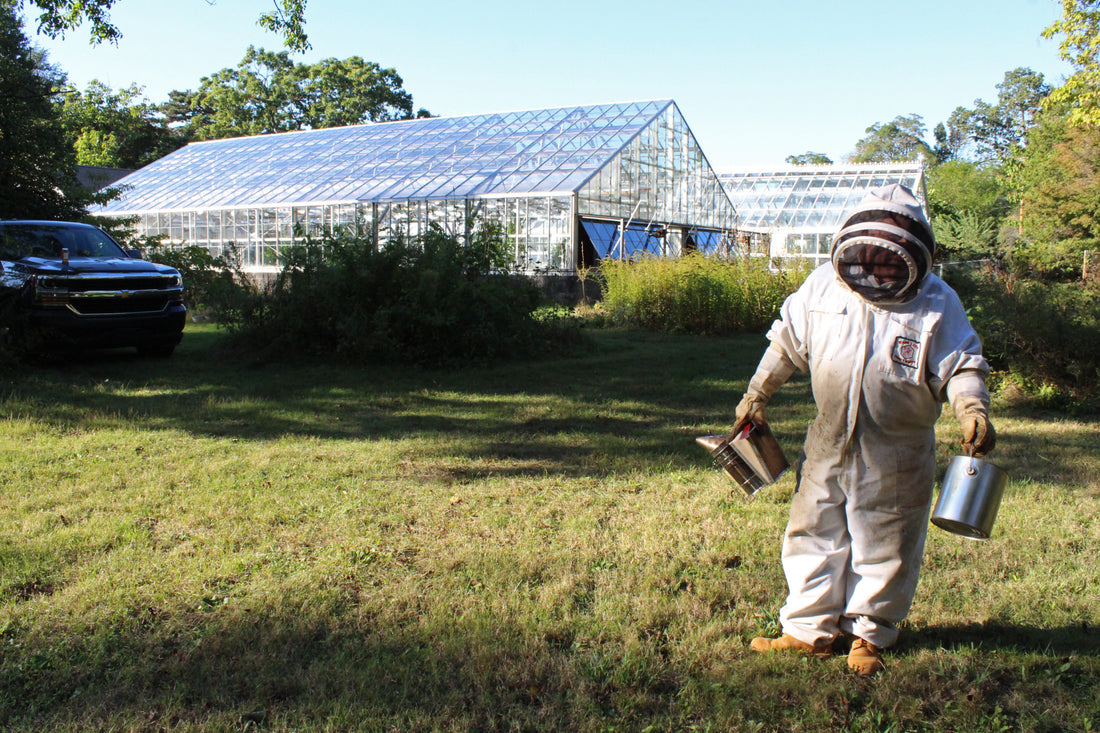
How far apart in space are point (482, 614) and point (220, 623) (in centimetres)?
110

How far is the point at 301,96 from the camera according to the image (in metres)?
A: 51.5

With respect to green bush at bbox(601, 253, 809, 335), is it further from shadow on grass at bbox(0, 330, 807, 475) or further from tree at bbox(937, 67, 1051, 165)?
tree at bbox(937, 67, 1051, 165)

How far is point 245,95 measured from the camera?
2035 inches

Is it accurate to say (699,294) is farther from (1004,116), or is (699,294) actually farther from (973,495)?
(1004,116)

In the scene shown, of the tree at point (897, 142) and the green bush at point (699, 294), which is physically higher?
the tree at point (897, 142)

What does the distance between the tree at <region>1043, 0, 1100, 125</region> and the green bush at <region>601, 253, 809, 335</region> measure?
23.4 ft

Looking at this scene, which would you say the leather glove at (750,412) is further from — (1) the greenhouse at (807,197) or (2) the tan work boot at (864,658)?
(1) the greenhouse at (807,197)

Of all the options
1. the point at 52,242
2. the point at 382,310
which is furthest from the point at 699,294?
the point at 52,242

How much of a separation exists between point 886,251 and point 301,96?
178 feet

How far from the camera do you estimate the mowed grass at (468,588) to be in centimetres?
288

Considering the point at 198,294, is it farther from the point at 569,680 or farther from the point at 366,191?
the point at 569,680

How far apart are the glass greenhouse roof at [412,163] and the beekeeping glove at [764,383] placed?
18.7 m

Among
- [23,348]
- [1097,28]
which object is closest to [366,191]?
[23,348]

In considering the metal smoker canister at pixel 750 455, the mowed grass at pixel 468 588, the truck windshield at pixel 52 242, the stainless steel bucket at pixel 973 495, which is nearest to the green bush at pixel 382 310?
the truck windshield at pixel 52 242
